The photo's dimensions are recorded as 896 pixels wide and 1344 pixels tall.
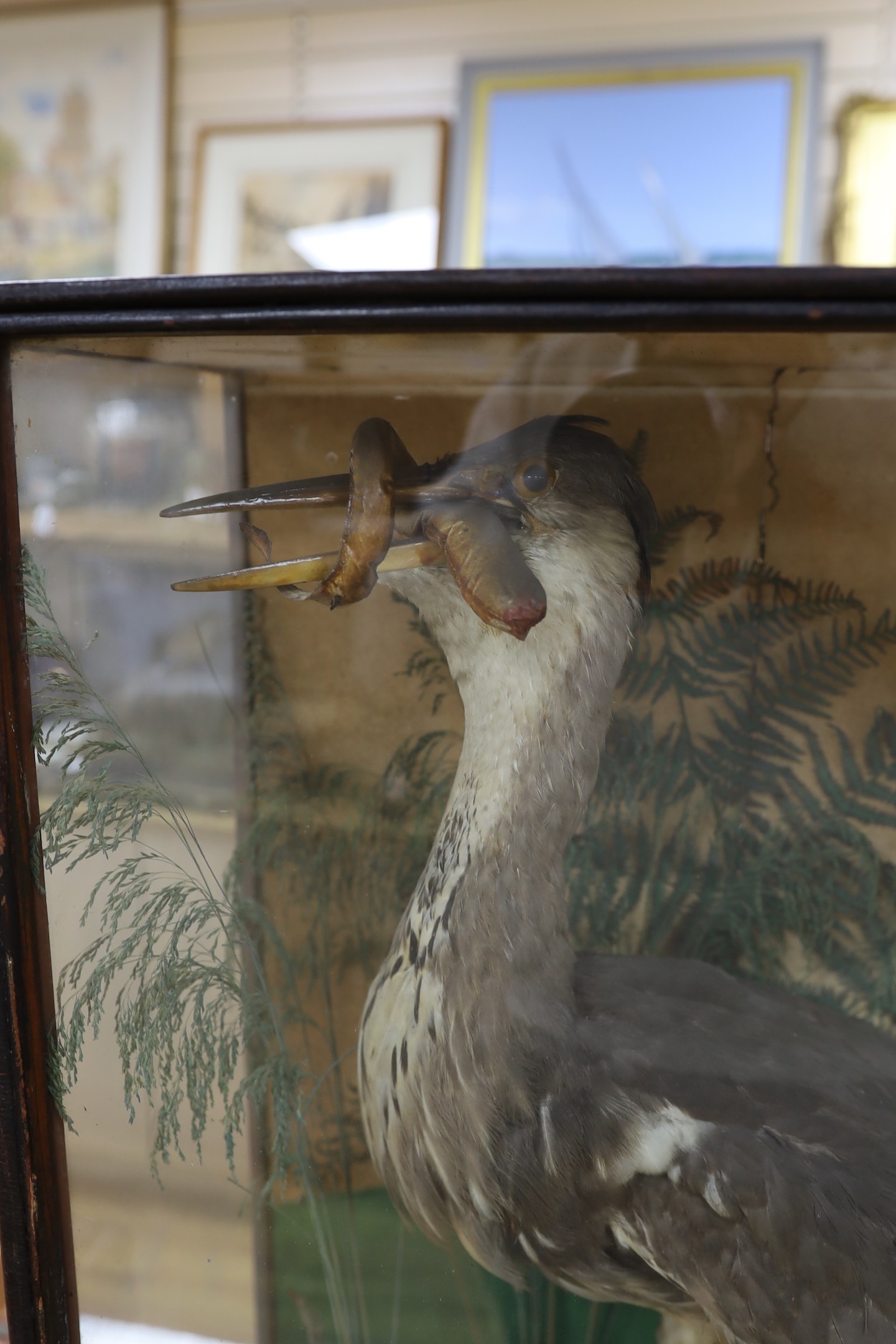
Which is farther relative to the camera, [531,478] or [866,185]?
[866,185]

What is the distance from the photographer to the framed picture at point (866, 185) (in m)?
1.50

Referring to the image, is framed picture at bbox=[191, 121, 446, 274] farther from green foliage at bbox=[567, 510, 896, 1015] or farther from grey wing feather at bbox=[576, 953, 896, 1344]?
grey wing feather at bbox=[576, 953, 896, 1344]

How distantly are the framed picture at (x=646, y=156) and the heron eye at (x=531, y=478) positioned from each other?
1130 mm

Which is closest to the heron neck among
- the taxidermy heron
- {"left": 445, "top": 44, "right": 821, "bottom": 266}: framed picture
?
the taxidermy heron

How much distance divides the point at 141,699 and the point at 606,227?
127 cm

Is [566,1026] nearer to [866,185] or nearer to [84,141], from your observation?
[866,185]

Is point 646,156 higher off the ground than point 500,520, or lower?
higher

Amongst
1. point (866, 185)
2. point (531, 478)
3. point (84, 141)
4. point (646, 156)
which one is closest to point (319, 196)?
point (84, 141)

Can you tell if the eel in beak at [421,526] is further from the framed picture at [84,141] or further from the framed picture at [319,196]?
the framed picture at [84,141]

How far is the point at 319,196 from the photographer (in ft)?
5.81

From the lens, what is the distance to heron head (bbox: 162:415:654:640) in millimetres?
553

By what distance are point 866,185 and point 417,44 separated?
771 millimetres

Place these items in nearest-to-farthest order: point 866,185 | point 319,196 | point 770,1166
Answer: point 770,1166
point 866,185
point 319,196

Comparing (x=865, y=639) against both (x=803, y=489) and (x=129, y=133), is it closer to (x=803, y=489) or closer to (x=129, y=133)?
(x=803, y=489)
